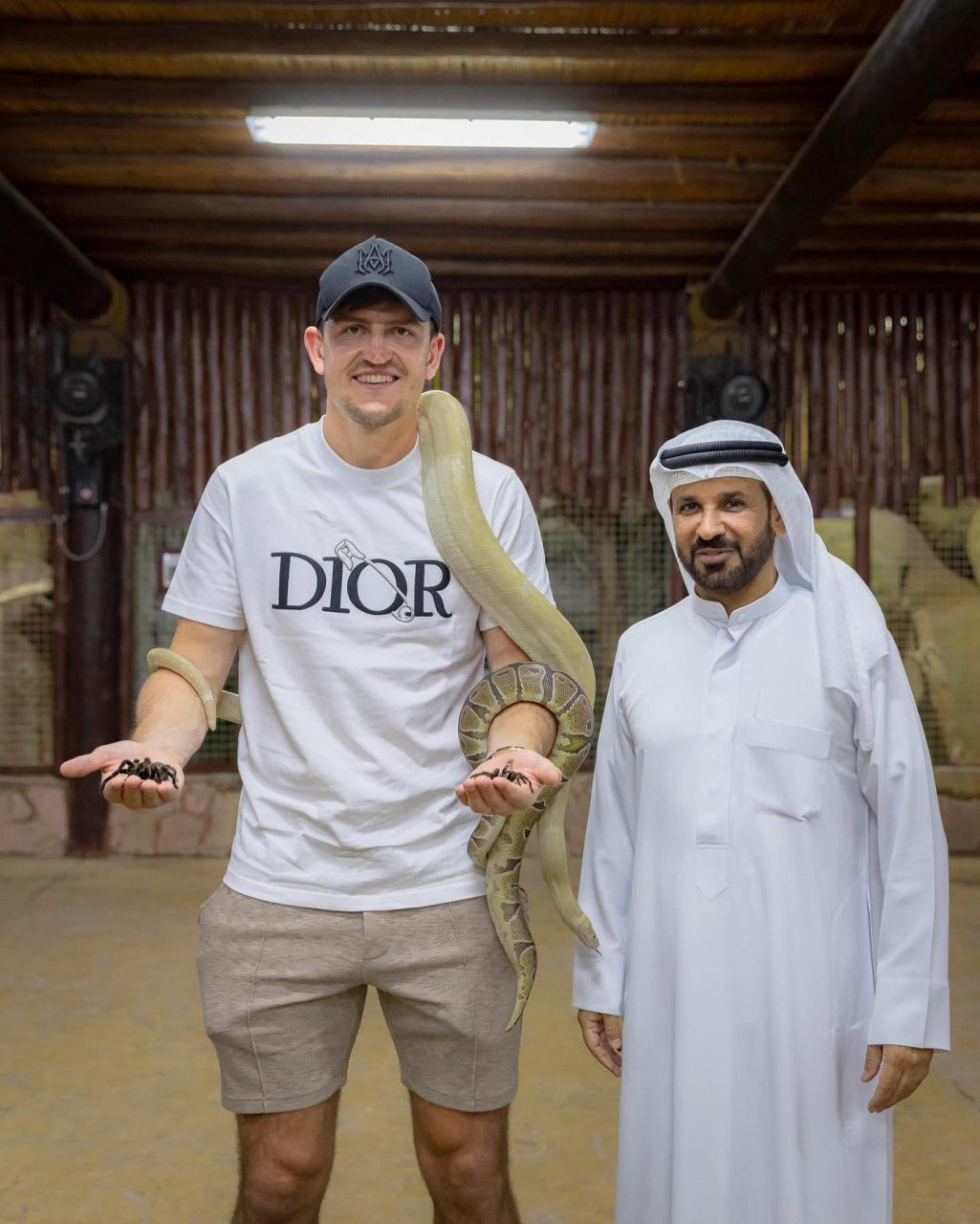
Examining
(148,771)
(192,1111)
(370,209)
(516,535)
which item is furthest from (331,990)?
(370,209)

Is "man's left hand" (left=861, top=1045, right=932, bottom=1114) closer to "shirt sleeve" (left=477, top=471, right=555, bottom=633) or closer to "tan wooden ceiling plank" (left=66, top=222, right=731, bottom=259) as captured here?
"shirt sleeve" (left=477, top=471, right=555, bottom=633)

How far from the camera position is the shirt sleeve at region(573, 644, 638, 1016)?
8.07 feet

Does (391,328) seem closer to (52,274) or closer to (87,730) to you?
(52,274)

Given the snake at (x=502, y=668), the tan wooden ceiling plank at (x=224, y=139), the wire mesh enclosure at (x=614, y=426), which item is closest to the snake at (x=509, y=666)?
the snake at (x=502, y=668)

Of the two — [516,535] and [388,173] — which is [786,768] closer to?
[516,535]

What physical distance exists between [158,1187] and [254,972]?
4.86 feet

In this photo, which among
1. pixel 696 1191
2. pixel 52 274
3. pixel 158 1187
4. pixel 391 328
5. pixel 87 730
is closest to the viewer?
pixel 391 328

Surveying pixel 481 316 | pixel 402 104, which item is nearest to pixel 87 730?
pixel 481 316

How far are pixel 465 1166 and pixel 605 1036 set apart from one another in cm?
44

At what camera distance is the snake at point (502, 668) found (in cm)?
212

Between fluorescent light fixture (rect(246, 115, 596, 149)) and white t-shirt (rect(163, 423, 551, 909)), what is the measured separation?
3.40m

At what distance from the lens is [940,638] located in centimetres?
766

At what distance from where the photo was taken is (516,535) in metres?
2.25

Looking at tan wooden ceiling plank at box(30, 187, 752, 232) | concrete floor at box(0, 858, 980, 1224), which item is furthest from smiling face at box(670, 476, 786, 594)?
tan wooden ceiling plank at box(30, 187, 752, 232)
